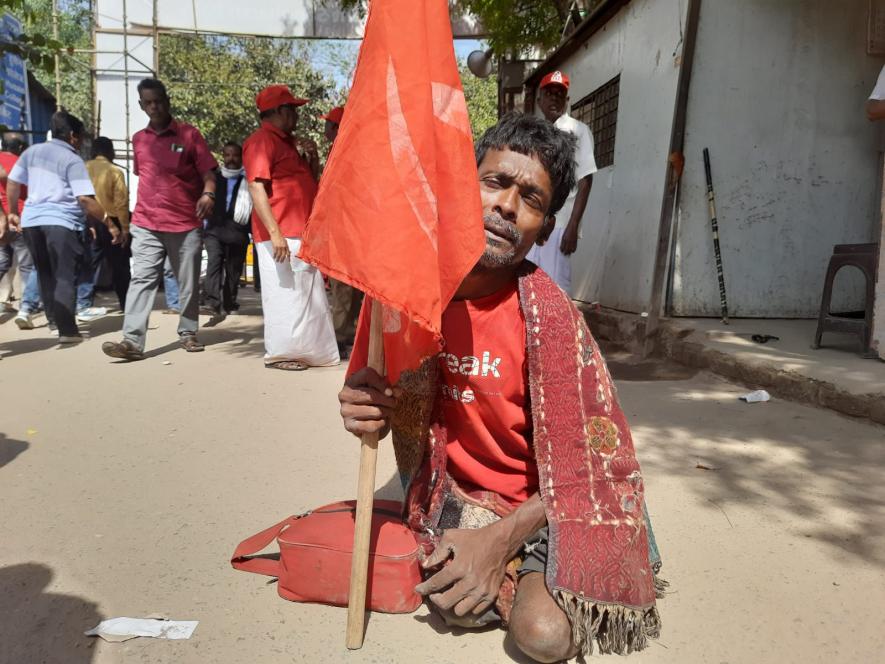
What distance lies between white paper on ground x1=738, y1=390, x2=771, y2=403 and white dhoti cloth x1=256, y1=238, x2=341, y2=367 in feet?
9.84

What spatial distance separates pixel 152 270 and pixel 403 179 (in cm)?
466

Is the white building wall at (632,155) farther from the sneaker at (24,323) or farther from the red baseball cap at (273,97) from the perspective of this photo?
the sneaker at (24,323)

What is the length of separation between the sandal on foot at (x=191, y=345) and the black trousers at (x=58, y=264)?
3.43ft

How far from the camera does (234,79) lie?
2312cm

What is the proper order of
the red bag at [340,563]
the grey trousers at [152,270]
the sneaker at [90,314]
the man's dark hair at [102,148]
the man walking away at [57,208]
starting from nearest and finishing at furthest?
the red bag at [340,563] → the grey trousers at [152,270] → the man walking away at [57,208] → the sneaker at [90,314] → the man's dark hair at [102,148]

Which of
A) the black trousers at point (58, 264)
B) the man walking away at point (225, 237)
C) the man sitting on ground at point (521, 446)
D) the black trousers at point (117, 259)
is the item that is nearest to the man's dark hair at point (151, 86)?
the black trousers at point (58, 264)

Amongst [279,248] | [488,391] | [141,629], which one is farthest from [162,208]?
[488,391]

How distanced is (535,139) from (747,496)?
5.90 ft

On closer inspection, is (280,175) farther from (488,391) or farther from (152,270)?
(488,391)

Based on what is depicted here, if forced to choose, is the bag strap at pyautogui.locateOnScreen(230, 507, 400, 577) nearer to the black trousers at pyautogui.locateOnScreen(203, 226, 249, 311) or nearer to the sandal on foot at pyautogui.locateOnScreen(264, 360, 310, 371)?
the sandal on foot at pyautogui.locateOnScreen(264, 360, 310, 371)

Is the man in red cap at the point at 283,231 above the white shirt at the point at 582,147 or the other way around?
the other way around

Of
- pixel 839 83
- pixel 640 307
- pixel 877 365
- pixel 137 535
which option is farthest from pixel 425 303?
pixel 839 83

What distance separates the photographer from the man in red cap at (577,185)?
5242mm

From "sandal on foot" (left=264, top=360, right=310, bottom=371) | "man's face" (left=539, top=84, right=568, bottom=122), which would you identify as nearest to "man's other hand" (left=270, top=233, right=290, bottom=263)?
"sandal on foot" (left=264, top=360, right=310, bottom=371)
